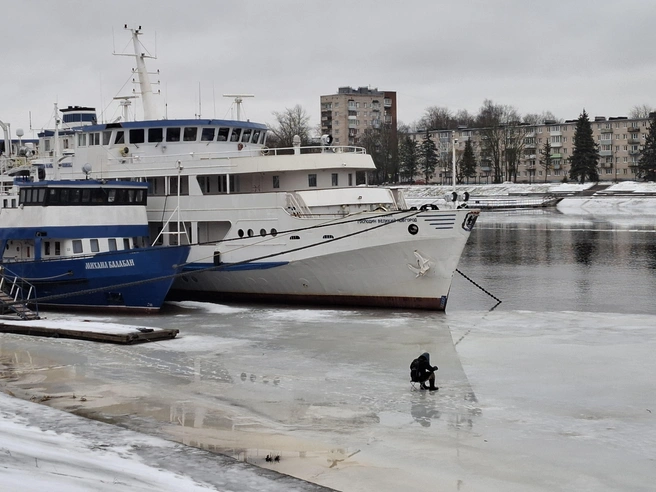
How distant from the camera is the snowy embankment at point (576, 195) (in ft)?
280

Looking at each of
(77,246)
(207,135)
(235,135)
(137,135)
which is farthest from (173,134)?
(77,246)

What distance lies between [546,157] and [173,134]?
313 ft

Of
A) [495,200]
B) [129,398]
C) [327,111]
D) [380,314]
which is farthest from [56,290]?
[327,111]

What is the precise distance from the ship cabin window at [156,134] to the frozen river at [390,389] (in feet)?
19.6

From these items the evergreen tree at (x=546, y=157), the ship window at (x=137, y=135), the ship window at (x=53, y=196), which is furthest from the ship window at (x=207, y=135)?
the evergreen tree at (x=546, y=157)

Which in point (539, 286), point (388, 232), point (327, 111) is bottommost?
point (539, 286)

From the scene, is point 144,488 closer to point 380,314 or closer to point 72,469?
point 72,469

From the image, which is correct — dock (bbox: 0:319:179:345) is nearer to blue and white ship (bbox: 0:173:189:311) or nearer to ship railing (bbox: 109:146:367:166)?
blue and white ship (bbox: 0:173:189:311)

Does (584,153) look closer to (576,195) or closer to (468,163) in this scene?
(576,195)

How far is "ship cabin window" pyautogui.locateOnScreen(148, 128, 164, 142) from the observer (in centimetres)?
2944

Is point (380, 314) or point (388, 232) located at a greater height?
point (388, 232)

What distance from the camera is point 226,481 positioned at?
35.8 ft

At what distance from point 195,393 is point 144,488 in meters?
5.53

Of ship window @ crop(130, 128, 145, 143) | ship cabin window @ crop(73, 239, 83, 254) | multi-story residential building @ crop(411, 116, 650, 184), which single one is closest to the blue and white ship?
ship cabin window @ crop(73, 239, 83, 254)
